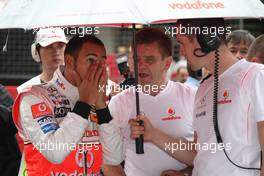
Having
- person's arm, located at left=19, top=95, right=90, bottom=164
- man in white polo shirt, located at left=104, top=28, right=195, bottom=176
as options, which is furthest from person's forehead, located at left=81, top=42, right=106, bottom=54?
man in white polo shirt, located at left=104, top=28, right=195, bottom=176

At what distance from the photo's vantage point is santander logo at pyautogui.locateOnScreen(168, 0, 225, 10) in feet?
11.0

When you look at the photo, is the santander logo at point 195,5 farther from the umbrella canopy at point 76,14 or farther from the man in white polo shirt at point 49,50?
the man in white polo shirt at point 49,50

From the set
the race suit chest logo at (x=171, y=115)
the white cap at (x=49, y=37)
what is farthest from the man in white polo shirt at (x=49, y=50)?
the race suit chest logo at (x=171, y=115)

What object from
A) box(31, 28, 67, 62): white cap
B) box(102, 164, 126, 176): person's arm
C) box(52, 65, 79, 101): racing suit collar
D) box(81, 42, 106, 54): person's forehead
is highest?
box(31, 28, 67, 62): white cap

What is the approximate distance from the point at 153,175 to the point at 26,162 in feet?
3.31

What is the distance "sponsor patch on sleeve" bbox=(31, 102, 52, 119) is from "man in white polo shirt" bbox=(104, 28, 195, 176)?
2.67 ft

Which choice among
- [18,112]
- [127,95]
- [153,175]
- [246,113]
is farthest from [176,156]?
[18,112]

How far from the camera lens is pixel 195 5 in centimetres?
339

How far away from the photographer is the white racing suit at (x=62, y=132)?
3.60 m

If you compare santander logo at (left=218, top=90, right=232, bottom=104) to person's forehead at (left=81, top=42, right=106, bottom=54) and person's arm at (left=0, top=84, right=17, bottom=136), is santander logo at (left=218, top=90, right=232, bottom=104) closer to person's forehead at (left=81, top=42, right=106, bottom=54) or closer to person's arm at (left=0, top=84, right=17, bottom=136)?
person's forehead at (left=81, top=42, right=106, bottom=54)

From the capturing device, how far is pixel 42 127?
364 centimetres

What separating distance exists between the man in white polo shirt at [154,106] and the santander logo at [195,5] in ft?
3.88

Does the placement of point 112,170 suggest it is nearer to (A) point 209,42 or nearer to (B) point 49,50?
(A) point 209,42

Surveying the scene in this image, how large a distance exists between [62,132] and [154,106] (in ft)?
3.67
